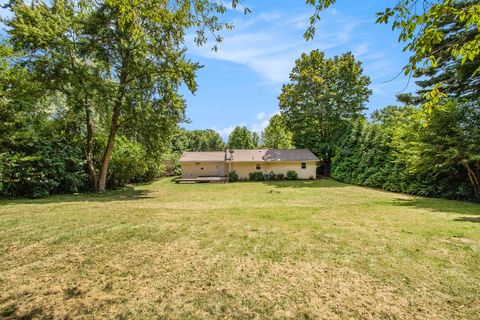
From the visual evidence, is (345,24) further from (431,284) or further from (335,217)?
(335,217)

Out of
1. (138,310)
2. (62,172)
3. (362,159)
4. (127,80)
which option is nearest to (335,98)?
(362,159)

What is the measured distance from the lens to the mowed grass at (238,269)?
2.87 meters

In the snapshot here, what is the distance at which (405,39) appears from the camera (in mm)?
2619

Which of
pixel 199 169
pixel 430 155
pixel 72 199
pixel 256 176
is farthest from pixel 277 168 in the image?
pixel 72 199

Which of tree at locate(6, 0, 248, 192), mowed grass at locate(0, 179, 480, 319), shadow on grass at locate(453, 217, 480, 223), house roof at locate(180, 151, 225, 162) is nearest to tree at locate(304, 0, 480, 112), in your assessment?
mowed grass at locate(0, 179, 480, 319)

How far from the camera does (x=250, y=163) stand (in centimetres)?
2514

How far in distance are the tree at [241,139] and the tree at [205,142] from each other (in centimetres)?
365

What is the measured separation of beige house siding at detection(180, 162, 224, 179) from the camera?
25906 mm

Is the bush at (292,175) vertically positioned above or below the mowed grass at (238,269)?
above

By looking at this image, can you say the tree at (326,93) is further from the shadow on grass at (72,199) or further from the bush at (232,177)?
the shadow on grass at (72,199)

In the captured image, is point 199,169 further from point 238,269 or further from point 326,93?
point 238,269

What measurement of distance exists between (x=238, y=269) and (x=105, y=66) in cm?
1442

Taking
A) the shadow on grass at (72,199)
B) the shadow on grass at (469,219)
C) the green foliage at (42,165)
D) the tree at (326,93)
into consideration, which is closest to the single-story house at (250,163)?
the tree at (326,93)

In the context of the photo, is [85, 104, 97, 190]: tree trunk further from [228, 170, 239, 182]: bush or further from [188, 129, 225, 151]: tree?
[188, 129, 225, 151]: tree
